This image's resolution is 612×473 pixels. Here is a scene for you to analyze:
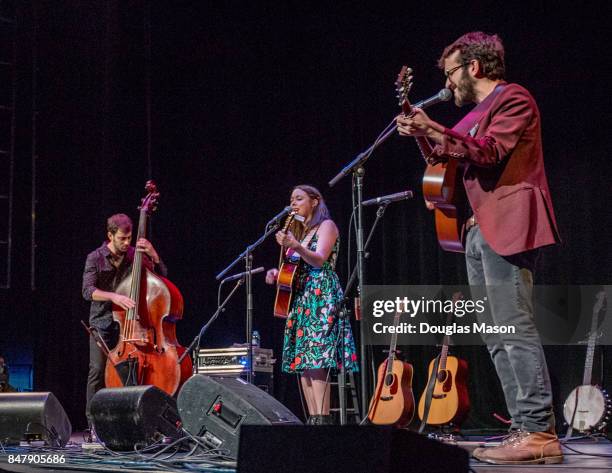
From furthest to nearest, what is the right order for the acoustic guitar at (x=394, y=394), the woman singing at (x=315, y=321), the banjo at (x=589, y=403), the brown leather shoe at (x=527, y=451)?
the acoustic guitar at (x=394, y=394)
the banjo at (x=589, y=403)
the woman singing at (x=315, y=321)
the brown leather shoe at (x=527, y=451)

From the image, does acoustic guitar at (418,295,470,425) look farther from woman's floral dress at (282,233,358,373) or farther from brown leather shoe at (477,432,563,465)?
brown leather shoe at (477,432,563,465)

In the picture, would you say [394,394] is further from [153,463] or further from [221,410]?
[153,463]

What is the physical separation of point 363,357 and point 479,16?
12.6 feet

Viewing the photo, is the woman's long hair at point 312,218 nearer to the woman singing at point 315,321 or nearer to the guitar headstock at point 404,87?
the woman singing at point 315,321

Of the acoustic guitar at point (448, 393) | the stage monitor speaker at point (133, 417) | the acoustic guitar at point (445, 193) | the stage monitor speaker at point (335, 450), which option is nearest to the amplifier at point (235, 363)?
the acoustic guitar at point (448, 393)

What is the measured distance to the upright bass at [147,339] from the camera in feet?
16.4

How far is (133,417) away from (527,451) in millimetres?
1803

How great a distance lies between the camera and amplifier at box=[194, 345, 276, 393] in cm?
570

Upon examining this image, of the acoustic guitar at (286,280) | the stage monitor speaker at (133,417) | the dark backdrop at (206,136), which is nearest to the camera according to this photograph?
the stage monitor speaker at (133,417)

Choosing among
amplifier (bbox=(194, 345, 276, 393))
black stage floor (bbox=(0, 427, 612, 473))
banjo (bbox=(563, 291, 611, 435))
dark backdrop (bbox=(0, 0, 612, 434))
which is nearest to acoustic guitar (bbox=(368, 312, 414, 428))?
dark backdrop (bbox=(0, 0, 612, 434))

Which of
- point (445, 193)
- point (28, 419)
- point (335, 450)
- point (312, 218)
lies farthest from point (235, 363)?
point (335, 450)

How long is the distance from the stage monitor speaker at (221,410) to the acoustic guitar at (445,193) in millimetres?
993

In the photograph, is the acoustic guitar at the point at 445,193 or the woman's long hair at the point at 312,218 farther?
the woman's long hair at the point at 312,218

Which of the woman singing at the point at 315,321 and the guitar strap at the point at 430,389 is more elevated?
the woman singing at the point at 315,321
